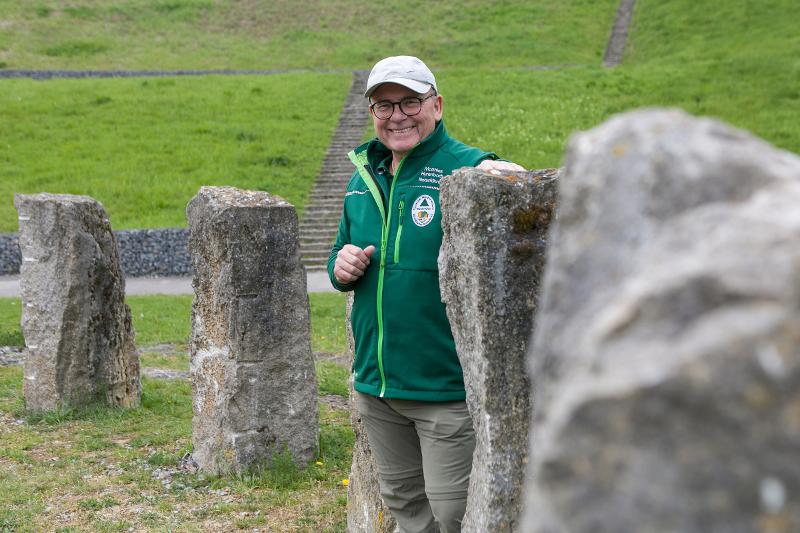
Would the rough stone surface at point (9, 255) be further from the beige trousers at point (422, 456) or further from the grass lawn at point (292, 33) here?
the grass lawn at point (292, 33)

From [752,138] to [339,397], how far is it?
8.25m

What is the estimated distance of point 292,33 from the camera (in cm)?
3966

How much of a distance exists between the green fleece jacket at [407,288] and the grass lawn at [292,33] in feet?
105

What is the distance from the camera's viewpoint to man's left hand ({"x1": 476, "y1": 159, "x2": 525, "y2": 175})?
12.3ft

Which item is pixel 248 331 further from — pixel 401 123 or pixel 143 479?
pixel 401 123

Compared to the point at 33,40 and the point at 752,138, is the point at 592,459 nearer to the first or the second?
the point at 752,138

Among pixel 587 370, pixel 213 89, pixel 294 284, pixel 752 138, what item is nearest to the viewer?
pixel 587 370

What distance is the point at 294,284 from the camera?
274 inches

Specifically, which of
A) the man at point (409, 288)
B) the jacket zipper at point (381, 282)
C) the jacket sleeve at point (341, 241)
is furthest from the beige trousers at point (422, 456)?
the jacket sleeve at point (341, 241)

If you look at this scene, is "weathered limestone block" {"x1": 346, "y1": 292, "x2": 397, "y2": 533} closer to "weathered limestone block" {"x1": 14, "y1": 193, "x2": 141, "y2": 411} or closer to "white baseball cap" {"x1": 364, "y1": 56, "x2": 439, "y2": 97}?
"white baseball cap" {"x1": 364, "y1": 56, "x2": 439, "y2": 97}

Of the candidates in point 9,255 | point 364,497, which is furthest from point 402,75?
point 9,255

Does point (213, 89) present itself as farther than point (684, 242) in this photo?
Yes

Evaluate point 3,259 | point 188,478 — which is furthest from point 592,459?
point 3,259

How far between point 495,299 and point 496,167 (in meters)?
0.55
